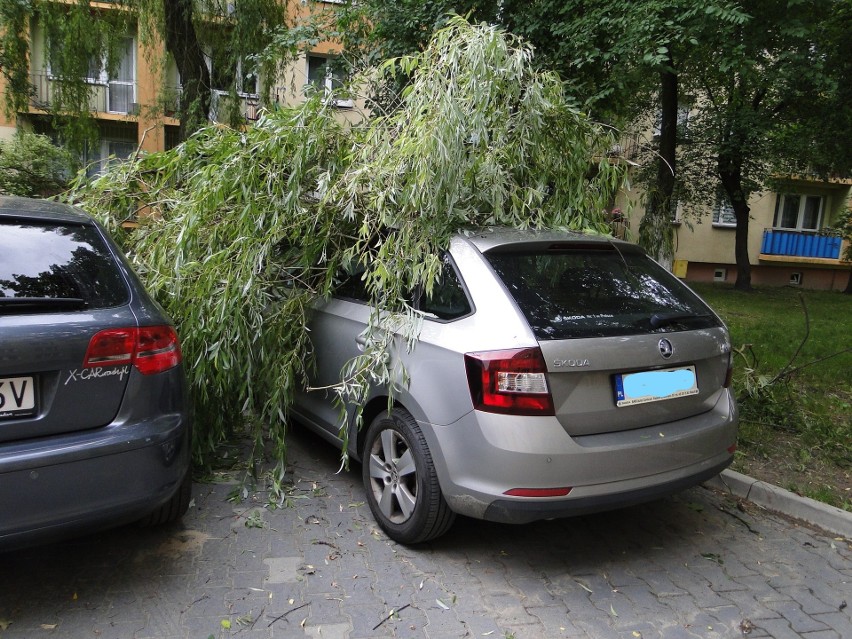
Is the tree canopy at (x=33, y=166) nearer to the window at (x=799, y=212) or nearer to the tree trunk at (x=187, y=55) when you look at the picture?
the tree trunk at (x=187, y=55)

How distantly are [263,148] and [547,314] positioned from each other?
7.18ft

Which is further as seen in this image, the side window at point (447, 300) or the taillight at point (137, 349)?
the side window at point (447, 300)

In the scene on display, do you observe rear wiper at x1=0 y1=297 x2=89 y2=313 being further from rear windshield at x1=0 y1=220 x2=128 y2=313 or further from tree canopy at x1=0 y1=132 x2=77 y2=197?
tree canopy at x1=0 y1=132 x2=77 y2=197

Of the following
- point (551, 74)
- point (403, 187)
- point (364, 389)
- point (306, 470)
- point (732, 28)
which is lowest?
point (306, 470)

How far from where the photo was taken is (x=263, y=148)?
4.12 metres

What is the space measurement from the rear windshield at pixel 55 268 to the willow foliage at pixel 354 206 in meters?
0.93

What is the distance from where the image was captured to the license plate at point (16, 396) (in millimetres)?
2402

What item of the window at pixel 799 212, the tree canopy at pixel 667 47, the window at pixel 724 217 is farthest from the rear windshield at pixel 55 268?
the window at pixel 799 212

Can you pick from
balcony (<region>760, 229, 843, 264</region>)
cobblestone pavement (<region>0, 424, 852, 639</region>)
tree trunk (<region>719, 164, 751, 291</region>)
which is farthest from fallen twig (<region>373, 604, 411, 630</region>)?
balcony (<region>760, 229, 843, 264</region>)

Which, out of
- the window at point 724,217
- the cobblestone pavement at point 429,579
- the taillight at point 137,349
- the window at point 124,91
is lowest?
the cobblestone pavement at point 429,579

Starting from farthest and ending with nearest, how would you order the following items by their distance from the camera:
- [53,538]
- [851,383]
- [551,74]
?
1. [851,383]
2. [551,74]
3. [53,538]

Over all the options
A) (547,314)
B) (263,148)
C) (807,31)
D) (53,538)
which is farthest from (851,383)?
(53,538)

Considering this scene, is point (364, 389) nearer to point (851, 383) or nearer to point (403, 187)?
point (403, 187)

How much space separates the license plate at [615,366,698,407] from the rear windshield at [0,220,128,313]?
219cm
